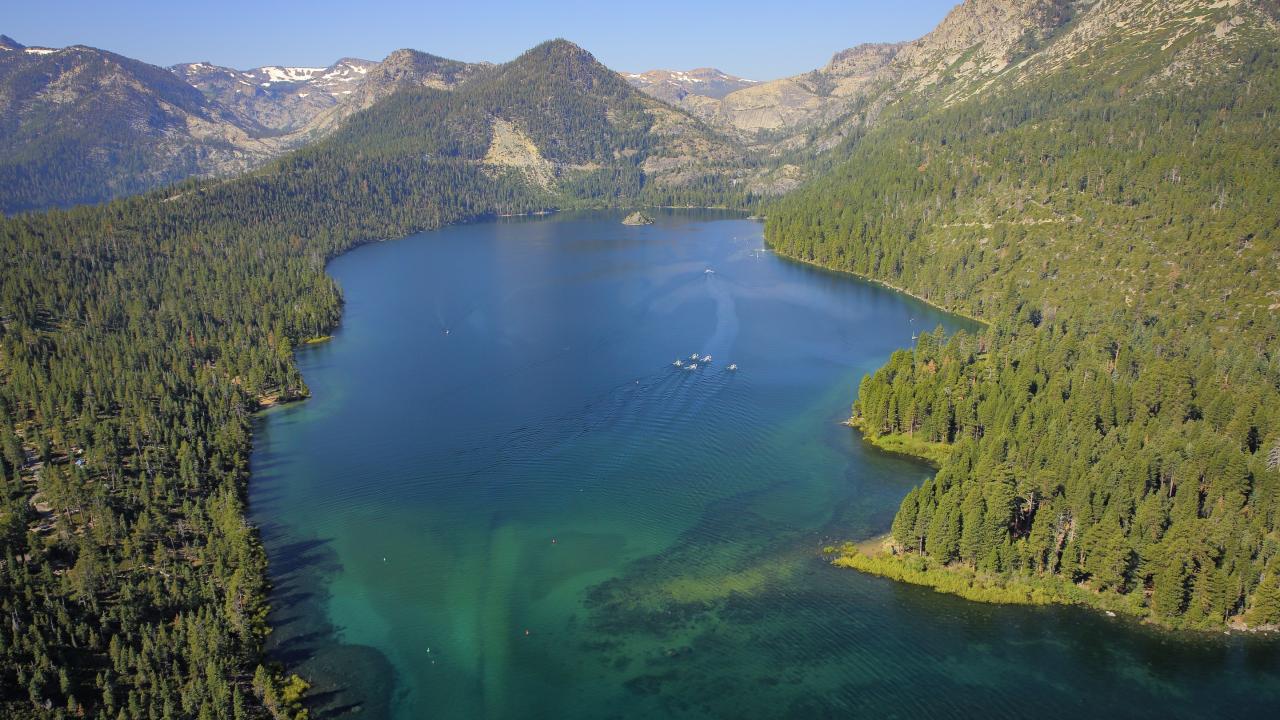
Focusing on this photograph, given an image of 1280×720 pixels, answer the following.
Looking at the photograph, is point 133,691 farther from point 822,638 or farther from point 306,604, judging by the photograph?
point 822,638

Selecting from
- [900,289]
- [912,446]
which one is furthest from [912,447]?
[900,289]

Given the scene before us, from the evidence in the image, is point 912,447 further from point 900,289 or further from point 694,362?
point 900,289

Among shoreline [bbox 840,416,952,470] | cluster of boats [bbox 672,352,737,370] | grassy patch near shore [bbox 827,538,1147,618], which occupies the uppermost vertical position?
cluster of boats [bbox 672,352,737,370]

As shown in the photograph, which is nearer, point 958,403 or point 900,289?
point 958,403

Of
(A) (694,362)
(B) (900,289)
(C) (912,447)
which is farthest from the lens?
(B) (900,289)

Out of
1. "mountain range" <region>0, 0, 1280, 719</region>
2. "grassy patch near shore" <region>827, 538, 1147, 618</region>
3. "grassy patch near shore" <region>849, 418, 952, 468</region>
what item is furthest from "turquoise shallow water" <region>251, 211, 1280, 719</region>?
"mountain range" <region>0, 0, 1280, 719</region>

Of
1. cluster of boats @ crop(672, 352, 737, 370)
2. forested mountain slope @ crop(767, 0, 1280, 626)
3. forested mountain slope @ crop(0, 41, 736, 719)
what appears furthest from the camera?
cluster of boats @ crop(672, 352, 737, 370)

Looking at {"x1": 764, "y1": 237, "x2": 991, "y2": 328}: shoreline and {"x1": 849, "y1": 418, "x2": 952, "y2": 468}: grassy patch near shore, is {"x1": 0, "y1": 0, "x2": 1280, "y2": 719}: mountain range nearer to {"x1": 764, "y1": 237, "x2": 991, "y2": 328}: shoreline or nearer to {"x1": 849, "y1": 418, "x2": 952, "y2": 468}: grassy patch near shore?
{"x1": 849, "y1": 418, "x2": 952, "y2": 468}: grassy patch near shore
